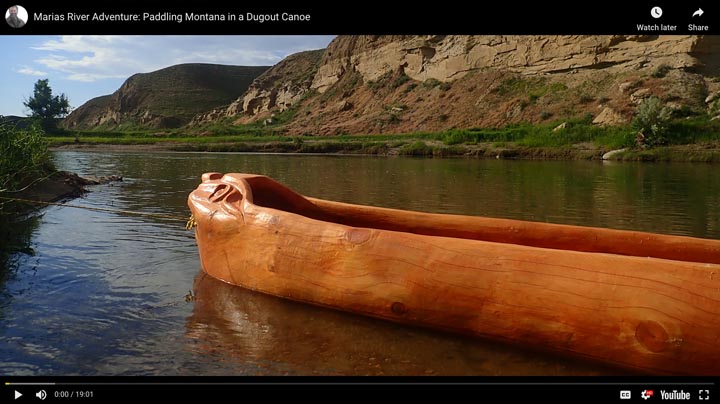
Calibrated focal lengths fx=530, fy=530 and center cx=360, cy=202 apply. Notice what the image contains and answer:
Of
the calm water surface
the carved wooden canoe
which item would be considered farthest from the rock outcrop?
the carved wooden canoe

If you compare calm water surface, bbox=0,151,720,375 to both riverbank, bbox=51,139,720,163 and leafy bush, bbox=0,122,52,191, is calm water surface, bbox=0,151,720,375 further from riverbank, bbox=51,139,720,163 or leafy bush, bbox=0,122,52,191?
riverbank, bbox=51,139,720,163

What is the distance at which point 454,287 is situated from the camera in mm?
3104

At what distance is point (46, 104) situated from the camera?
6812 centimetres

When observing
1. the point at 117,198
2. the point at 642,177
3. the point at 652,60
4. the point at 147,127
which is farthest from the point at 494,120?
the point at 147,127

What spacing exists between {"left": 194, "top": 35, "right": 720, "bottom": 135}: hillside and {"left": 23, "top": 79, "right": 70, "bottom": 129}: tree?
903 inches

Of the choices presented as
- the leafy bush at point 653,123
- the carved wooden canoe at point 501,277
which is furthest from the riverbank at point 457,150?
the carved wooden canoe at point 501,277

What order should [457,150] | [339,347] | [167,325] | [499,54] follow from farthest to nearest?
[499,54] < [457,150] < [167,325] < [339,347]

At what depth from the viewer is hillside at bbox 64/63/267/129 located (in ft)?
289

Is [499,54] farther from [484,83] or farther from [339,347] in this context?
[339,347]

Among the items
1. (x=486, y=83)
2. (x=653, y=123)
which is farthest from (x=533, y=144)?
(x=486, y=83)

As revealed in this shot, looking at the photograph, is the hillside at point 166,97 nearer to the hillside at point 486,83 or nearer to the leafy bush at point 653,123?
the hillside at point 486,83

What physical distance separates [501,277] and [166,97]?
10034 cm

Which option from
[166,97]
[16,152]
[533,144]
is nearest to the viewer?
[16,152]
